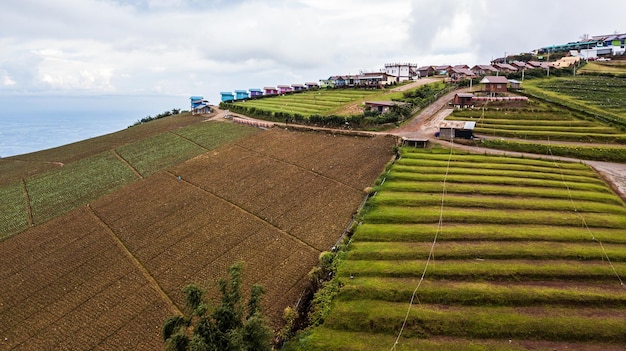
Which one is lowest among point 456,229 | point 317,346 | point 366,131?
point 317,346

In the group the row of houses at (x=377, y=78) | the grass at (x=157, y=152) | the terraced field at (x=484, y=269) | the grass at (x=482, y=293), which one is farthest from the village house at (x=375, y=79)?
→ the grass at (x=482, y=293)

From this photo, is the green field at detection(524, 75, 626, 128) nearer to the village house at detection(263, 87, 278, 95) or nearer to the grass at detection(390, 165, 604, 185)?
the grass at detection(390, 165, 604, 185)

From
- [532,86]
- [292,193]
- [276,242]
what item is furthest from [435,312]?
[532,86]

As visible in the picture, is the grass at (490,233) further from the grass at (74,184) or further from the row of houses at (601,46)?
the row of houses at (601,46)

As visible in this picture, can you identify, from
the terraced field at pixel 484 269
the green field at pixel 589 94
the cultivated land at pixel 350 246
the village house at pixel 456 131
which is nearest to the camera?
the terraced field at pixel 484 269

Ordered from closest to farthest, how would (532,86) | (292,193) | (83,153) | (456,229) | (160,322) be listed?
1. (160,322)
2. (456,229)
3. (292,193)
4. (83,153)
5. (532,86)

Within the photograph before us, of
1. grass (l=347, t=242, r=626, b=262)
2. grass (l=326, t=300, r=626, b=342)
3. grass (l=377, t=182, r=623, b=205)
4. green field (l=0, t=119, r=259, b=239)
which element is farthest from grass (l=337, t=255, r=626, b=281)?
green field (l=0, t=119, r=259, b=239)

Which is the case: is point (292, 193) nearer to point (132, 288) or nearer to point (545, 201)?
point (132, 288)
